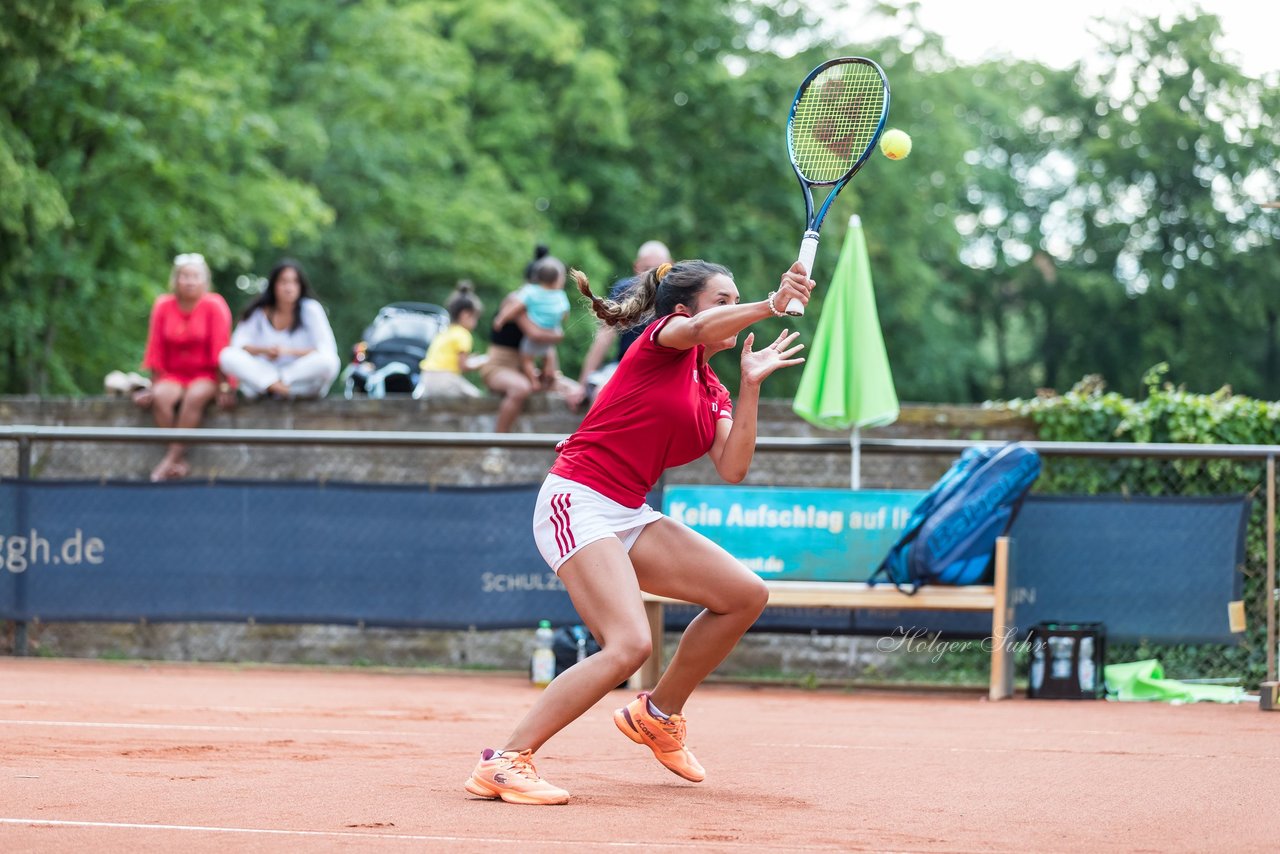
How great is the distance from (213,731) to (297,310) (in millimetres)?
5089

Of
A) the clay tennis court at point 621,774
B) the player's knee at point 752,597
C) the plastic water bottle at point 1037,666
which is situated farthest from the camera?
the plastic water bottle at point 1037,666

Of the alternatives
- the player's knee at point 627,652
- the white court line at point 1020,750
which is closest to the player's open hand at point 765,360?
the player's knee at point 627,652

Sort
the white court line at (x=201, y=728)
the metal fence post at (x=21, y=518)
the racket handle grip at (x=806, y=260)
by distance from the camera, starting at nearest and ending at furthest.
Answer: the racket handle grip at (x=806, y=260) → the white court line at (x=201, y=728) → the metal fence post at (x=21, y=518)

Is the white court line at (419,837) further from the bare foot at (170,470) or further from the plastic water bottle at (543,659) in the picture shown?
the bare foot at (170,470)

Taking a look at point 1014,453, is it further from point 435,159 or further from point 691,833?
point 435,159

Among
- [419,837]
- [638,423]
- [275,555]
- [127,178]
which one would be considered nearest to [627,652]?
[638,423]

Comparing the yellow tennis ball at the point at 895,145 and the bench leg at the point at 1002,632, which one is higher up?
the yellow tennis ball at the point at 895,145

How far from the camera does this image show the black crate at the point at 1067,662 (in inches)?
376

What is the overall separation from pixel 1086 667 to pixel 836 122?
444cm

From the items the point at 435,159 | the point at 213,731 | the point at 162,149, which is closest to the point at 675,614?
the point at 213,731

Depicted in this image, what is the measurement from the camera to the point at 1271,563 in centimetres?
975

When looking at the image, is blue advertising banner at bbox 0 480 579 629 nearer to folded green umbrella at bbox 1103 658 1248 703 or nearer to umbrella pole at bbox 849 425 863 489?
umbrella pole at bbox 849 425 863 489

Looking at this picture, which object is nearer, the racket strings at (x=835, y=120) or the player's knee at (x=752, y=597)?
the player's knee at (x=752, y=597)

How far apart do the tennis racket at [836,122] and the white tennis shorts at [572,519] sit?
148 cm
